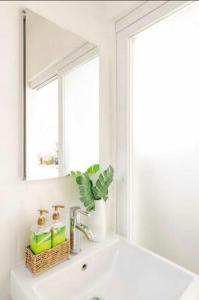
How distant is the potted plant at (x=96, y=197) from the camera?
0.90 m

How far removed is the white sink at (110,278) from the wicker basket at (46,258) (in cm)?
2

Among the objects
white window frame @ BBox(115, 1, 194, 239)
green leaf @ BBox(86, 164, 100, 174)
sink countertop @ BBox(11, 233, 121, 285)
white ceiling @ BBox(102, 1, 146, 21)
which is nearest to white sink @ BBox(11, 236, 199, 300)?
sink countertop @ BBox(11, 233, 121, 285)

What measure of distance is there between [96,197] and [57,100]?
0.47 meters

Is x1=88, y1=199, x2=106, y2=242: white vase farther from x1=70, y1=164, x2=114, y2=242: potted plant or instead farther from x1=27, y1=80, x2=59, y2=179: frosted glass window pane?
x1=27, y1=80, x2=59, y2=179: frosted glass window pane

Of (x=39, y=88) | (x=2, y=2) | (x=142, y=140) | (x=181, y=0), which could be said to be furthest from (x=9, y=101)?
(x=181, y=0)

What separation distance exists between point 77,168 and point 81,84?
1.35 feet

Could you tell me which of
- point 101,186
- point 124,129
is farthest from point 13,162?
point 124,129

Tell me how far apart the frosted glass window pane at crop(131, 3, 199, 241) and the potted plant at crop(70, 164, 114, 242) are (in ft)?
0.73

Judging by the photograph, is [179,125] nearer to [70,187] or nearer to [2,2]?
[70,187]

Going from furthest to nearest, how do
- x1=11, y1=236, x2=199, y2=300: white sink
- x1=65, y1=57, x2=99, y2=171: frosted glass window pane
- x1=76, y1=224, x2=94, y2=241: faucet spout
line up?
x1=65, y1=57, x2=99, y2=171: frosted glass window pane → x1=76, y1=224, x2=94, y2=241: faucet spout → x1=11, y1=236, x2=199, y2=300: white sink

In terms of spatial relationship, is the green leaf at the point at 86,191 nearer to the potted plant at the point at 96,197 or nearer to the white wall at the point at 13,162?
the potted plant at the point at 96,197

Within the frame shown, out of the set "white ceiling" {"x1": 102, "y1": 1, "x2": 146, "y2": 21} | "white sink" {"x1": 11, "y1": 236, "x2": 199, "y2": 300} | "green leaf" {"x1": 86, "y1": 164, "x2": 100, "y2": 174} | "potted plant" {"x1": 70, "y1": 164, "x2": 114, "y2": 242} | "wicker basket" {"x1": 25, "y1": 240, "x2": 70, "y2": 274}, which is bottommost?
"white sink" {"x1": 11, "y1": 236, "x2": 199, "y2": 300}

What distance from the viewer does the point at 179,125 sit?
95 cm

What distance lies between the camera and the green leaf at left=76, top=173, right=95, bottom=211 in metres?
0.88
